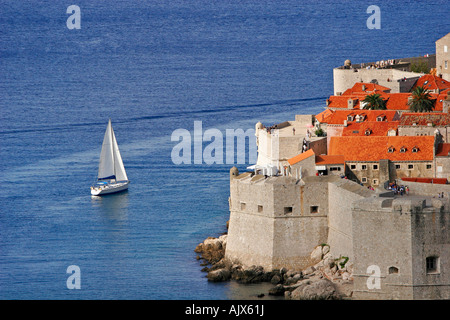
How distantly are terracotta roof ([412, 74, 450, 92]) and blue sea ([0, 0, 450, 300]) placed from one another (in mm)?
16156

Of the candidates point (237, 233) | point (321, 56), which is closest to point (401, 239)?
point (237, 233)

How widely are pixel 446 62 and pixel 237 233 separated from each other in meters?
35.1

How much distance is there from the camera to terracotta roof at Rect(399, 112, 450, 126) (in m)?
79.1

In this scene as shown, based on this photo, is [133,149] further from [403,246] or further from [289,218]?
[403,246]

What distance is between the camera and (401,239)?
60.5m

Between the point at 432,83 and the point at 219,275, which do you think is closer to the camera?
the point at 219,275

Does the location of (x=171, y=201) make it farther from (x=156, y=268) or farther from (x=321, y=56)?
(x=321, y=56)

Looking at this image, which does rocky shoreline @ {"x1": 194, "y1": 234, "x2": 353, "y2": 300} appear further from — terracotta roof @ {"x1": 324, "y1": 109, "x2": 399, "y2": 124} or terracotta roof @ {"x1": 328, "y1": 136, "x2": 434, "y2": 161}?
terracotta roof @ {"x1": 324, "y1": 109, "x2": 399, "y2": 124}

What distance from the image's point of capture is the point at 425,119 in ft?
262

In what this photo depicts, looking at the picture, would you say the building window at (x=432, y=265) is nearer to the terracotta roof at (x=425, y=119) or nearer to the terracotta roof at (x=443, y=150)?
the terracotta roof at (x=443, y=150)

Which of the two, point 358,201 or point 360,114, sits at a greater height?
point 360,114

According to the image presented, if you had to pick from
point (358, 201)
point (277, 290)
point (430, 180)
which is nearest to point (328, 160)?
point (430, 180)

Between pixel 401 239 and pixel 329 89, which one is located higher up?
pixel 329 89

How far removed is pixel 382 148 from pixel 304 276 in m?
10.3
